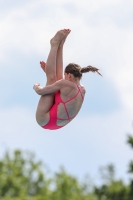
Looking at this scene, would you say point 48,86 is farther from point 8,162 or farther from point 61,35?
point 8,162

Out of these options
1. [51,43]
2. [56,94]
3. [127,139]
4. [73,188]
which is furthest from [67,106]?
[73,188]

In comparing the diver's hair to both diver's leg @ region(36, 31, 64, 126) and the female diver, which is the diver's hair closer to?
the female diver

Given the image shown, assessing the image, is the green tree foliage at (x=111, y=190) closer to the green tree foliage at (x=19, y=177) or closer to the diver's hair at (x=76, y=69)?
the green tree foliage at (x=19, y=177)

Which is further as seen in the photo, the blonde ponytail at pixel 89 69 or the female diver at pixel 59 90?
the blonde ponytail at pixel 89 69

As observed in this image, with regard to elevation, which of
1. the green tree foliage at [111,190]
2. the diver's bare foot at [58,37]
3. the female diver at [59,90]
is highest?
the green tree foliage at [111,190]

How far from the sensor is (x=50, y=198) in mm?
66125

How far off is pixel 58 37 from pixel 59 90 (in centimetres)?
129

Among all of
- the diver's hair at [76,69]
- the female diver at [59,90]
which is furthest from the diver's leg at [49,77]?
the diver's hair at [76,69]

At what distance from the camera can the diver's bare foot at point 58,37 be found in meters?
18.7

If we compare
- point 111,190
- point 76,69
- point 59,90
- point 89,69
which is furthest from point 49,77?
point 111,190

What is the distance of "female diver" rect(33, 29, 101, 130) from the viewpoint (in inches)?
730

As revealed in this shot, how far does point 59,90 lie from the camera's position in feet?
61.2

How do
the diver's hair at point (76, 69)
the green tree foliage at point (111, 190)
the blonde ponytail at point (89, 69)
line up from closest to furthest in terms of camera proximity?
the diver's hair at point (76, 69) < the blonde ponytail at point (89, 69) < the green tree foliage at point (111, 190)

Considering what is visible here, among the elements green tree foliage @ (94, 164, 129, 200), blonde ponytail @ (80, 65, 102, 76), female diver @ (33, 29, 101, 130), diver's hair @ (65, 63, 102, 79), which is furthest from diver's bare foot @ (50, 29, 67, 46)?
green tree foliage @ (94, 164, 129, 200)
